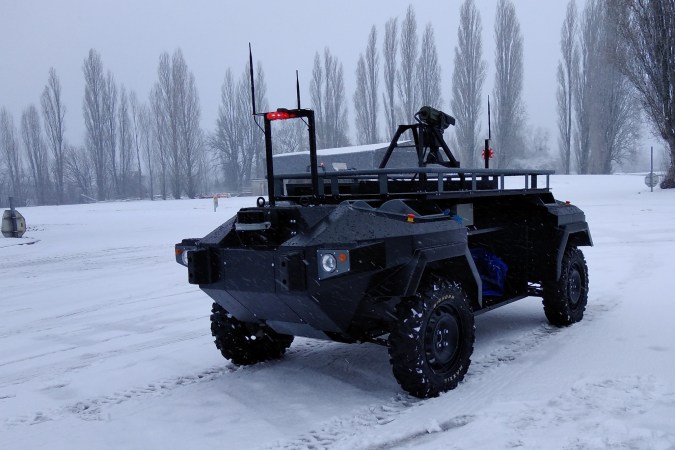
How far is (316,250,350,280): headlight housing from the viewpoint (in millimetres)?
3533

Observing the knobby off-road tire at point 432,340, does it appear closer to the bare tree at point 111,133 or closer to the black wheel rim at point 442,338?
the black wheel rim at point 442,338

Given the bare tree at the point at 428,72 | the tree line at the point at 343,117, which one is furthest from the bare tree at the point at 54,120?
the bare tree at the point at 428,72

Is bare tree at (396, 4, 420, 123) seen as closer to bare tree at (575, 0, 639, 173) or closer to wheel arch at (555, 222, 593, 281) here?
bare tree at (575, 0, 639, 173)

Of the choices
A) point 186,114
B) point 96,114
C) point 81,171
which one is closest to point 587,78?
point 186,114

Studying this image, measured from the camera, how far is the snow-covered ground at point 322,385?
336 cm

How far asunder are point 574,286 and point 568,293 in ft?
0.96

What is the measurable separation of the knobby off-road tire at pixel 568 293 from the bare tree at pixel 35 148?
54.9 metres

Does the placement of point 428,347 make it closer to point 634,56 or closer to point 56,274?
point 56,274

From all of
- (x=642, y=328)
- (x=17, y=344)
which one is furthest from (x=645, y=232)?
(x=17, y=344)

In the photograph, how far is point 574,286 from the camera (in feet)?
19.2

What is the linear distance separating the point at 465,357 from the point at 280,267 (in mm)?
1442

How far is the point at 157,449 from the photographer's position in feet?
10.9

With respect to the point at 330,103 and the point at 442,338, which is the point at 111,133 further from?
the point at 442,338

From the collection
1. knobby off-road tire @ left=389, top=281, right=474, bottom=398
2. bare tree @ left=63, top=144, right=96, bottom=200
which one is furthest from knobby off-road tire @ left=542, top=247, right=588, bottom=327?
bare tree @ left=63, top=144, right=96, bottom=200
